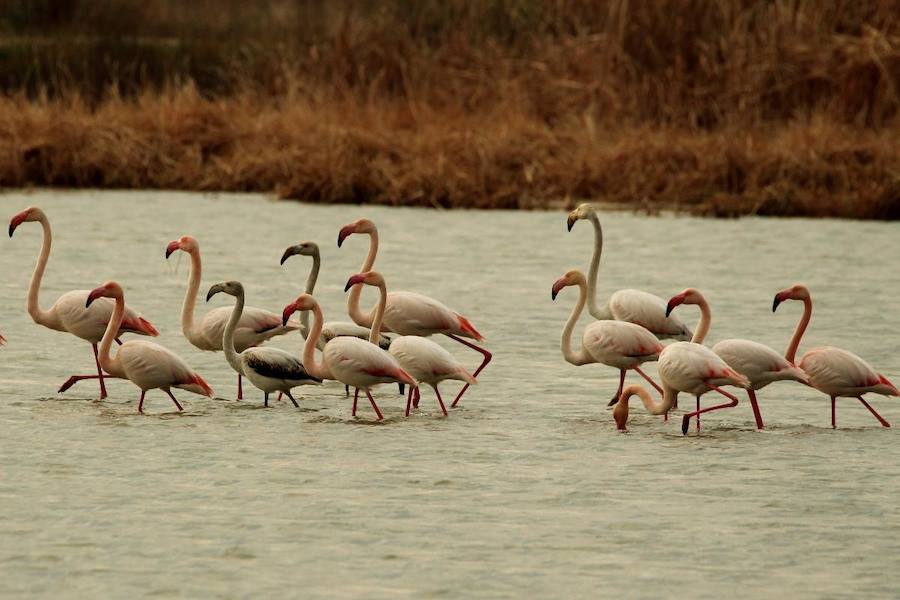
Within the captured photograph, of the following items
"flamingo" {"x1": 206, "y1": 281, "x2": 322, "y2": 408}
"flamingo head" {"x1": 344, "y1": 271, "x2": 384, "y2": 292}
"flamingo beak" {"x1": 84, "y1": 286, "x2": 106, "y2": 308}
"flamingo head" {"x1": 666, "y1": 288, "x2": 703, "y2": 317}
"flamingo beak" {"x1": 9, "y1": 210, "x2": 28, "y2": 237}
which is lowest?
"flamingo" {"x1": 206, "y1": 281, "x2": 322, "y2": 408}

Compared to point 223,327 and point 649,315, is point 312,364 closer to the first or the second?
point 223,327

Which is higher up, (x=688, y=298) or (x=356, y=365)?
Result: (x=688, y=298)

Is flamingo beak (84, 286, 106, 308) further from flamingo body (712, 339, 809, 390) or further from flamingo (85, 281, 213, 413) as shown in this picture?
flamingo body (712, 339, 809, 390)

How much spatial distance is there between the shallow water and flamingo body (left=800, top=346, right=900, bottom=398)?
206 millimetres

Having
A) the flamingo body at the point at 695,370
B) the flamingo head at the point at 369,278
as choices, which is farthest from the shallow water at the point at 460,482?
the flamingo head at the point at 369,278

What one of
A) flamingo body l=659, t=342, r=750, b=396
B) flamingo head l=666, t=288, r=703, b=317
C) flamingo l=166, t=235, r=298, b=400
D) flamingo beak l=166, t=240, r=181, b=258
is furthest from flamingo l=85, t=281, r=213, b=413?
flamingo head l=666, t=288, r=703, b=317

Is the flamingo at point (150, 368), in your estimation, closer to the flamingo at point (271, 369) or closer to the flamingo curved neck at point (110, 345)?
the flamingo curved neck at point (110, 345)

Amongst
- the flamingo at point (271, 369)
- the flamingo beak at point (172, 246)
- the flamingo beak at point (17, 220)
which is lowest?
the flamingo at point (271, 369)

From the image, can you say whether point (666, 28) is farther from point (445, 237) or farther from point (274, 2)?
point (274, 2)

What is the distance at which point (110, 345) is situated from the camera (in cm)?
823

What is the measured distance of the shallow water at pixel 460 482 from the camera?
5574 mm

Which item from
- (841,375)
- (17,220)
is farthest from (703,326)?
(17,220)

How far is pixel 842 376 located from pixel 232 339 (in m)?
2.88

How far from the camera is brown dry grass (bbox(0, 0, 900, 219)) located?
1705 cm
